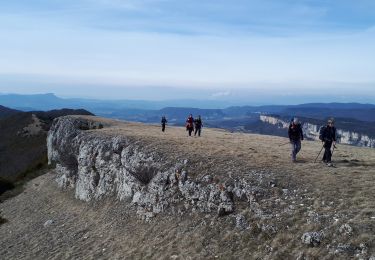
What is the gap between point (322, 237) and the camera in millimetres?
15820

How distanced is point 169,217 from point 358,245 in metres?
11.4

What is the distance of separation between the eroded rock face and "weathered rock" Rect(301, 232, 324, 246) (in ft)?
16.8

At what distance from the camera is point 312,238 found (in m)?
15.9

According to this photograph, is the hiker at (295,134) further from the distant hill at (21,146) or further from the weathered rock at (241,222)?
the distant hill at (21,146)

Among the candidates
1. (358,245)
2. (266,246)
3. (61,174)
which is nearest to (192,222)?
(266,246)

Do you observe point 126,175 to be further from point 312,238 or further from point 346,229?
point 346,229

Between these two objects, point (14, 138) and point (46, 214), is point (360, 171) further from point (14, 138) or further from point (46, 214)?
point (14, 138)

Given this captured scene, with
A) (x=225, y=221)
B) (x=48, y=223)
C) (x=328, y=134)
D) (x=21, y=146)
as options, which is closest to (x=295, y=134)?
(x=328, y=134)

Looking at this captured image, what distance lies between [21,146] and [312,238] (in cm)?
8591

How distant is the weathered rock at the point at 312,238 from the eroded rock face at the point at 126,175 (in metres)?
5.13

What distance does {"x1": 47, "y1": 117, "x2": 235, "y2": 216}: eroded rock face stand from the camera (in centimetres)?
2303

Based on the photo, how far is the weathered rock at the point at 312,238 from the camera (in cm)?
1578

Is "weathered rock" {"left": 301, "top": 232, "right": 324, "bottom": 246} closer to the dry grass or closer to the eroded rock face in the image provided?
the dry grass

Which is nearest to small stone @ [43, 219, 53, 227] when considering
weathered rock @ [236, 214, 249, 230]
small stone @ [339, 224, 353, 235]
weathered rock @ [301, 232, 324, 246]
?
weathered rock @ [236, 214, 249, 230]
